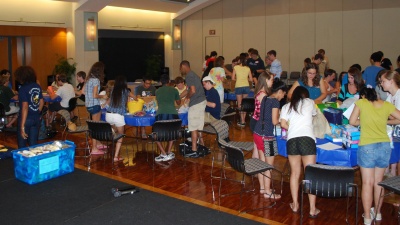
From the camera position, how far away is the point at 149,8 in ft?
54.8

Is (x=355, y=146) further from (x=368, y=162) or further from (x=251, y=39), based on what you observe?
(x=251, y=39)

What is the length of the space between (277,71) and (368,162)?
22.7 feet

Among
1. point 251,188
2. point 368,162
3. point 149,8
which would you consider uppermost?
point 149,8

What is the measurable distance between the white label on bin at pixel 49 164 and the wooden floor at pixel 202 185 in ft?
2.08

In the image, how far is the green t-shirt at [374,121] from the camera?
14.2 feet

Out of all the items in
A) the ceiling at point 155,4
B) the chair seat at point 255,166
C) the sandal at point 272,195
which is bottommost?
the sandal at point 272,195

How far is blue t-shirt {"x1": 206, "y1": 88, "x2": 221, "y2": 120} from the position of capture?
7.30 meters

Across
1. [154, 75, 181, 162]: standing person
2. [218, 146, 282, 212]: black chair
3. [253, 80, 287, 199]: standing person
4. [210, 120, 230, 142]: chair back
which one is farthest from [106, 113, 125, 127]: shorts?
[253, 80, 287, 199]: standing person

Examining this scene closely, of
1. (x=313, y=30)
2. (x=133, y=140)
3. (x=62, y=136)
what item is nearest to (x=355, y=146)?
(x=133, y=140)

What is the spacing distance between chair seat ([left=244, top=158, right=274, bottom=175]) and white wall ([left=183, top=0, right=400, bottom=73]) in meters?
10.6

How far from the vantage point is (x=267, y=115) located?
16.5ft

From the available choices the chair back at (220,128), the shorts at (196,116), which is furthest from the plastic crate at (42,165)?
the chair back at (220,128)

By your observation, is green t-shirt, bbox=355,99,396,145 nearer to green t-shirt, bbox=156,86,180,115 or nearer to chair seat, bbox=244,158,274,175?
chair seat, bbox=244,158,274,175

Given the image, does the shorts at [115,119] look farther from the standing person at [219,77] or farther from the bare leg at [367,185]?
the bare leg at [367,185]
